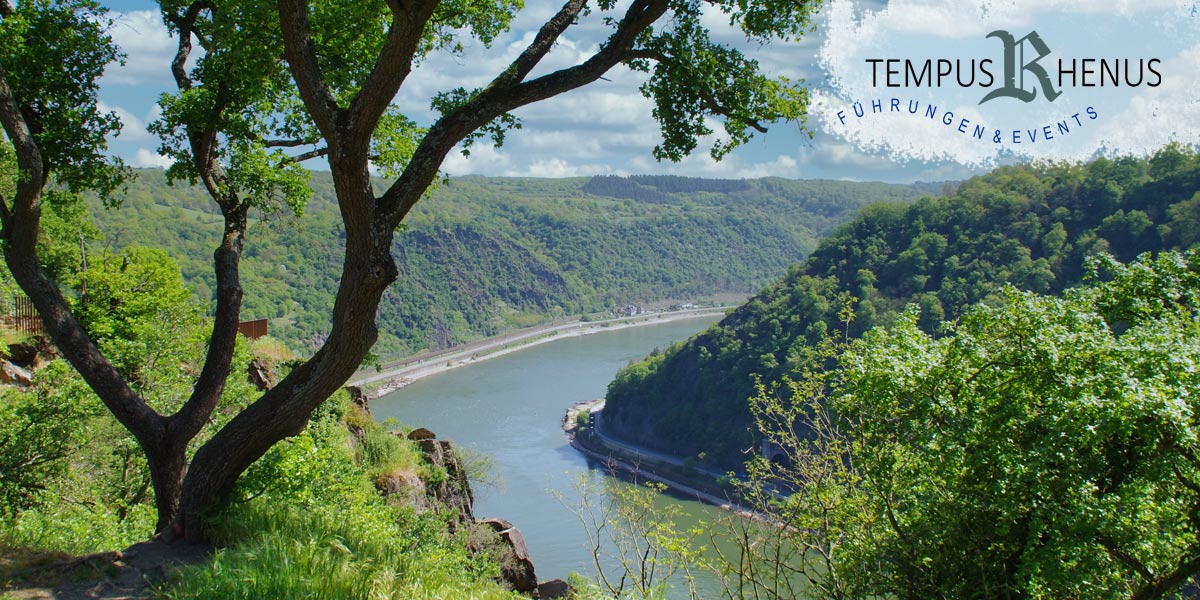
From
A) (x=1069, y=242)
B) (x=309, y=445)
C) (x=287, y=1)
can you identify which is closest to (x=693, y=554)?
(x=309, y=445)

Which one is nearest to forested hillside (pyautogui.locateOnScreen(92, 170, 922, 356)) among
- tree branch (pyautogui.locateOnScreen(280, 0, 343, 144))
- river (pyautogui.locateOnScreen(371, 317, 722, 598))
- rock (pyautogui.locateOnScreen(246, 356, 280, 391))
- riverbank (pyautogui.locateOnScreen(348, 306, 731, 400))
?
riverbank (pyautogui.locateOnScreen(348, 306, 731, 400))

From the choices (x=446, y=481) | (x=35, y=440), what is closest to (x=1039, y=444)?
(x=35, y=440)

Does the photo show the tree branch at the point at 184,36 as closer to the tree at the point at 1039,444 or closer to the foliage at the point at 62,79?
the foliage at the point at 62,79

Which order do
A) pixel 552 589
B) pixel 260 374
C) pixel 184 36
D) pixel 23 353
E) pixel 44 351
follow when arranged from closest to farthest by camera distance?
pixel 184 36 < pixel 23 353 < pixel 44 351 < pixel 260 374 < pixel 552 589

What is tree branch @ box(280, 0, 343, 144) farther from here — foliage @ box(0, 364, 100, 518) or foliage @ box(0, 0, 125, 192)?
foliage @ box(0, 364, 100, 518)

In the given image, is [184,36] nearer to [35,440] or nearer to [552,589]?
[35,440]

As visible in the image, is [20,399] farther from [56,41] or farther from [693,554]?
[693,554]

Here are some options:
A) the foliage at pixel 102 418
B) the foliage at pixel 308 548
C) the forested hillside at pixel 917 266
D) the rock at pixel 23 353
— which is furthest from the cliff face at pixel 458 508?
the forested hillside at pixel 917 266

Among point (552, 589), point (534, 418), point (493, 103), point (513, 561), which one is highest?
point (493, 103)
